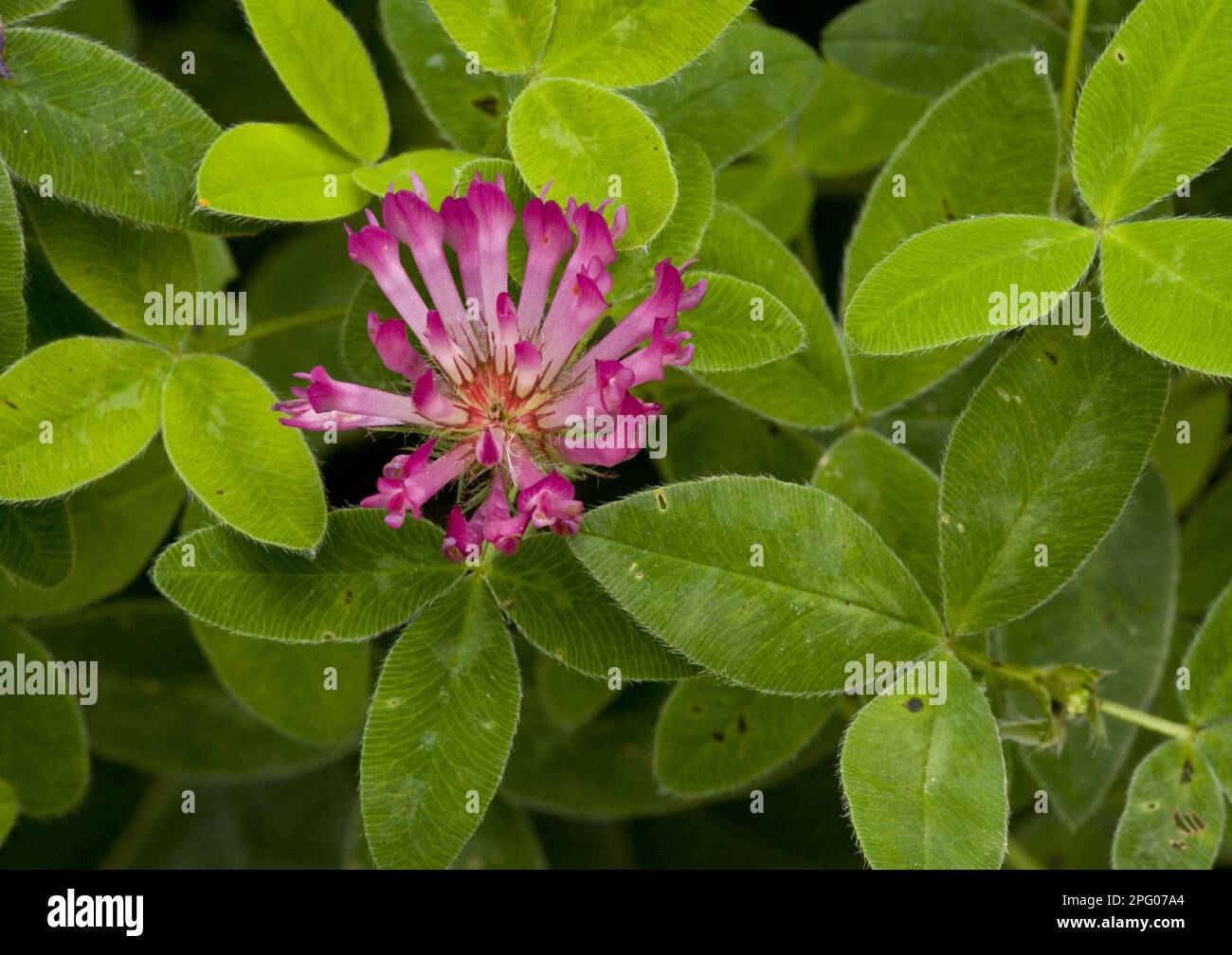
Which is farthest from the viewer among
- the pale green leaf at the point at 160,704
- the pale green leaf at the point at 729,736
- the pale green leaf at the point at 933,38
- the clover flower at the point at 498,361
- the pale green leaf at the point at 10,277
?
the pale green leaf at the point at 160,704

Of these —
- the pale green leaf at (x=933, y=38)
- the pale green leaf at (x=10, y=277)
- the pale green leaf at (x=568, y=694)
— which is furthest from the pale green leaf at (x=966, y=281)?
the pale green leaf at (x=10, y=277)

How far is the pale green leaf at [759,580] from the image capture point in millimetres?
1855

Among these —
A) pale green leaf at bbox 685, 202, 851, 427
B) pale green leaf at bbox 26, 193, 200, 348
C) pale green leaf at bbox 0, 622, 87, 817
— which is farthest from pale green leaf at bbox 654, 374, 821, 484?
pale green leaf at bbox 0, 622, 87, 817

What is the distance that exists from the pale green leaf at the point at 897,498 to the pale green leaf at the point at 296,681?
1.02 meters

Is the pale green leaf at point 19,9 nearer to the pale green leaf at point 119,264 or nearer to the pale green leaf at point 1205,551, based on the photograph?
the pale green leaf at point 119,264

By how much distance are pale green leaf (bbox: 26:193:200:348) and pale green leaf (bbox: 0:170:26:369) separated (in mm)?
160

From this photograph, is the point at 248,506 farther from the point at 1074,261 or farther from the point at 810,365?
the point at 1074,261

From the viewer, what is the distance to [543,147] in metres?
1.98

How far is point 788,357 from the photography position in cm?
223

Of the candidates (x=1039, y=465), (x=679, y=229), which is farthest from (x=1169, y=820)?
(x=679, y=229)

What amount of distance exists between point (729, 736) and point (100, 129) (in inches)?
60.1

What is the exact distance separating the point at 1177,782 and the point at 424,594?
1.31m

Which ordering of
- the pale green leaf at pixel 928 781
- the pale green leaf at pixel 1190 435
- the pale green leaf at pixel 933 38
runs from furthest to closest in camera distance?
the pale green leaf at pixel 1190 435 → the pale green leaf at pixel 933 38 → the pale green leaf at pixel 928 781

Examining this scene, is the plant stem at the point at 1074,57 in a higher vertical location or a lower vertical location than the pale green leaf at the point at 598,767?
higher
